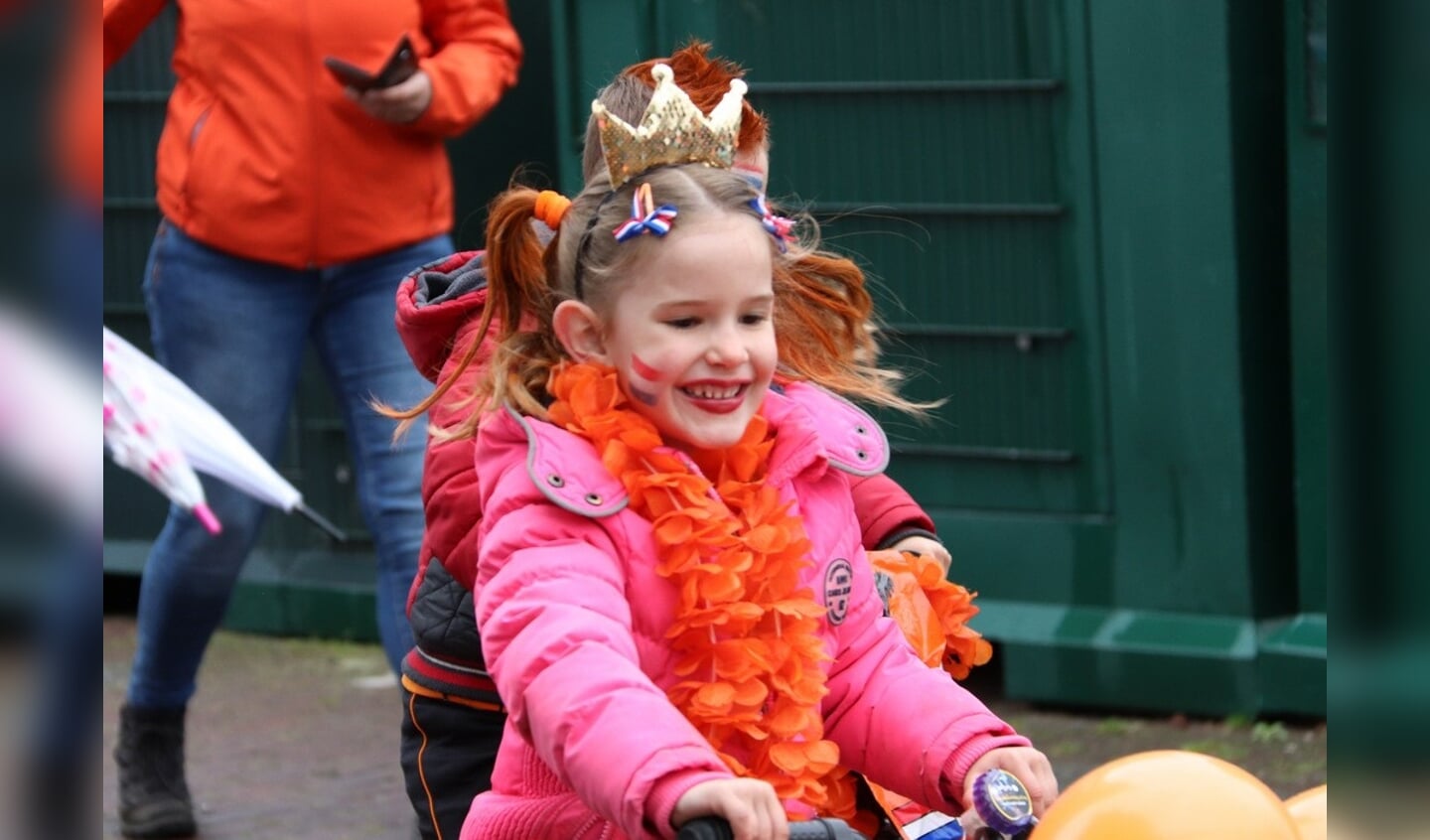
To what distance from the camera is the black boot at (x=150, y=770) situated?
14.5ft

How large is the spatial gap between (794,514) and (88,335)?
1.71 metres

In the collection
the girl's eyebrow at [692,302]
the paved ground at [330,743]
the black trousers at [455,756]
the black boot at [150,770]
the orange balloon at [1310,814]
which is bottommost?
the paved ground at [330,743]

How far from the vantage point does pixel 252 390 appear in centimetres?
432

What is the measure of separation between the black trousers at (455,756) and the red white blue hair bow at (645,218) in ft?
2.67

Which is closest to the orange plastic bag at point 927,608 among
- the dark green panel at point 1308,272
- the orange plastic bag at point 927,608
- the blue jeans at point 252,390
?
the orange plastic bag at point 927,608

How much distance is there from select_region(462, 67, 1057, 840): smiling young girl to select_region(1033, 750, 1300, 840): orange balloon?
13.3 inches

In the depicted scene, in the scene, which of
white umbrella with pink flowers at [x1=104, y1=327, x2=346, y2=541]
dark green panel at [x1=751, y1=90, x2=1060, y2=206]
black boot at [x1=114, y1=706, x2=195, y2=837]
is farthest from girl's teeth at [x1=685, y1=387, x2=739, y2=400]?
dark green panel at [x1=751, y1=90, x2=1060, y2=206]

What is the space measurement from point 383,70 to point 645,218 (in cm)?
205

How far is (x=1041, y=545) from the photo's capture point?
16.8ft

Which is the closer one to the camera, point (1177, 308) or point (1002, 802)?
point (1002, 802)

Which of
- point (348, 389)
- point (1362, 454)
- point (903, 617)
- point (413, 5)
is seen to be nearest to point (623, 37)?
Answer: point (413, 5)

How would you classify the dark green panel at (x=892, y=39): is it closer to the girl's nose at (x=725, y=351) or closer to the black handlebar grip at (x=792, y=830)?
the girl's nose at (x=725, y=351)

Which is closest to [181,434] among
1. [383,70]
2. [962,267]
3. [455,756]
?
[383,70]

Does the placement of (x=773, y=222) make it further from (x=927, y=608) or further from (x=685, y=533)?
(x=927, y=608)
